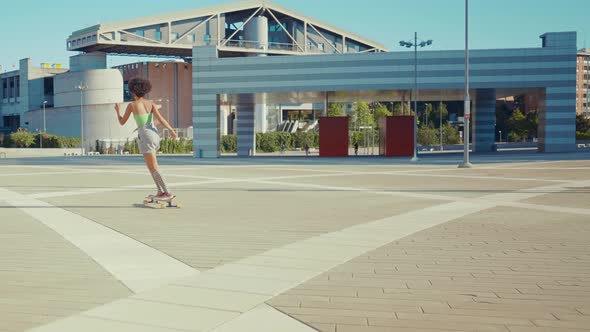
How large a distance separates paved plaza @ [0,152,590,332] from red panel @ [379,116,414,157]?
32242 millimetres

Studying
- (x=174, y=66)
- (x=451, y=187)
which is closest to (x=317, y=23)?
(x=174, y=66)


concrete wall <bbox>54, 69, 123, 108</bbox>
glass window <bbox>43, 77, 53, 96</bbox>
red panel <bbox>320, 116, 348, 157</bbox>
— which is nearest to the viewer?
red panel <bbox>320, 116, 348, 157</bbox>

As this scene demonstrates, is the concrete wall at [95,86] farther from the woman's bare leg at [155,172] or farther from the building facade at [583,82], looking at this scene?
the building facade at [583,82]

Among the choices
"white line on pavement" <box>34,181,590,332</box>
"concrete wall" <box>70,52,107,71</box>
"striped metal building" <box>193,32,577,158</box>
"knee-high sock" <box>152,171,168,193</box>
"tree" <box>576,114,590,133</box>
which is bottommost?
"white line on pavement" <box>34,181,590,332</box>

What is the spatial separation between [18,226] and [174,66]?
79.9m

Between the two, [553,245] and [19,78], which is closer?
[553,245]

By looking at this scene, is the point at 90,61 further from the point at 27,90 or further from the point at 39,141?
the point at 27,90

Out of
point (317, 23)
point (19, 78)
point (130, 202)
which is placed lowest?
point (130, 202)

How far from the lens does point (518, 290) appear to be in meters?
5.59

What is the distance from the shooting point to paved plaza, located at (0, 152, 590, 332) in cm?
469

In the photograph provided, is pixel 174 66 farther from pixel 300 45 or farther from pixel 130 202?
pixel 130 202

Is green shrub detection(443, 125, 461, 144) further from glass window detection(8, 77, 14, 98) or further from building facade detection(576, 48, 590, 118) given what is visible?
glass window detection(8, 77, 14, 98)

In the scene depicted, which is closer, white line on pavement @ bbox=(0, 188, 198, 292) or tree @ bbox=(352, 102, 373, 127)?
white line on pavement @ bbox=(0, 188, 198, 292)

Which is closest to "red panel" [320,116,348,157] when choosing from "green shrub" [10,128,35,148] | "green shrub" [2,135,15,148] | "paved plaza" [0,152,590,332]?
"paved plaza" [0,152,590,332]
